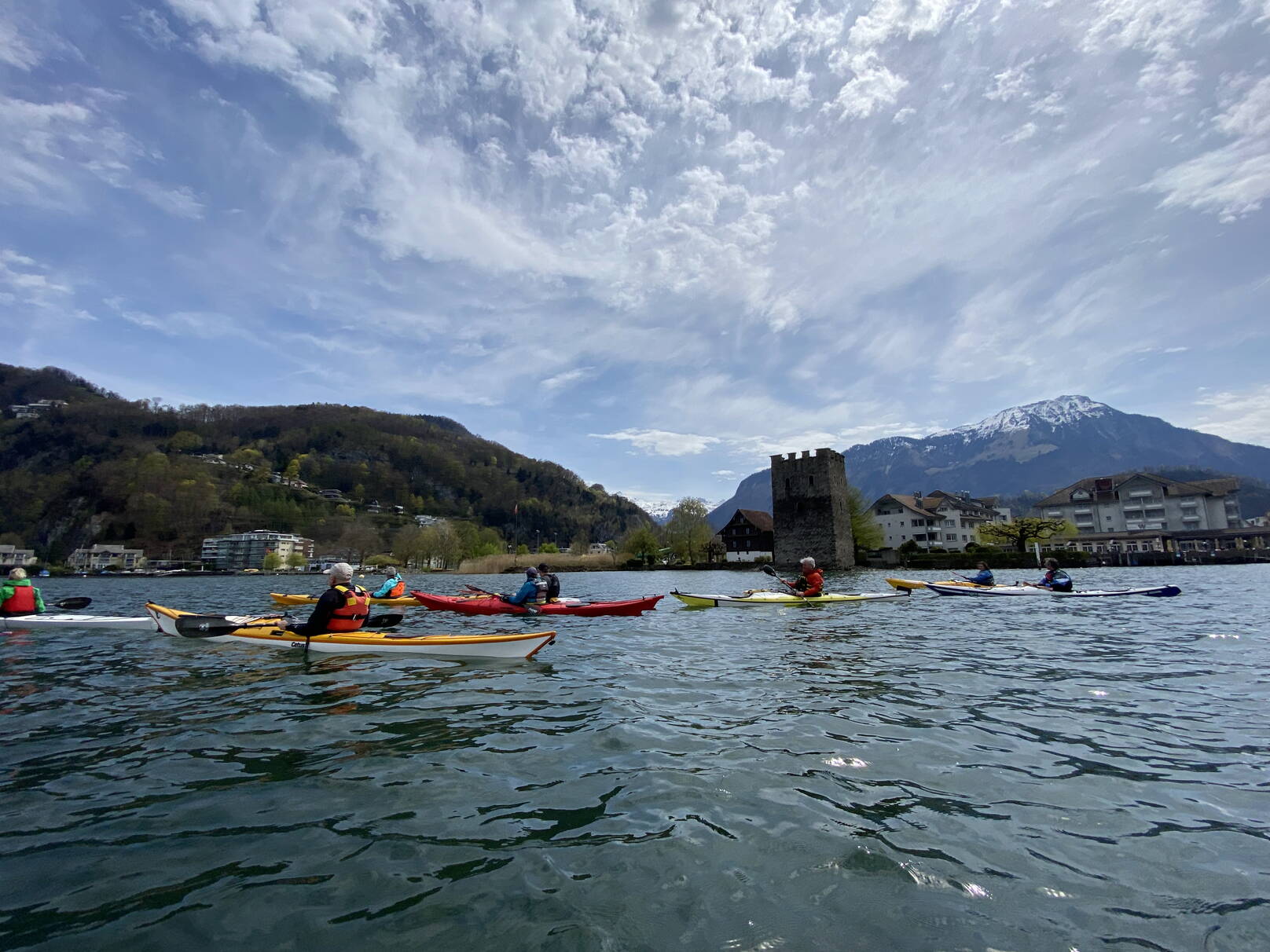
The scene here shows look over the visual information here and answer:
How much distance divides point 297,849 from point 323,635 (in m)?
8.02

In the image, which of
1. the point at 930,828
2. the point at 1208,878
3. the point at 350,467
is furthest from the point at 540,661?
the point at 350,467

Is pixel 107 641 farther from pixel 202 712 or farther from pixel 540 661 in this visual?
pixel 540 661

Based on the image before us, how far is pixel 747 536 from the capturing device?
89.9 meters

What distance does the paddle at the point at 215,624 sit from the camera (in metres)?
12.1

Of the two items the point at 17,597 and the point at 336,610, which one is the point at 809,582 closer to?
the point at 336,610

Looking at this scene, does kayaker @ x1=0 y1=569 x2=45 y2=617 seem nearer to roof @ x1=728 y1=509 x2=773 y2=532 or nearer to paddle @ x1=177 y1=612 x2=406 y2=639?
paddle @ x1=177 y1=612 x2=406 y2=639

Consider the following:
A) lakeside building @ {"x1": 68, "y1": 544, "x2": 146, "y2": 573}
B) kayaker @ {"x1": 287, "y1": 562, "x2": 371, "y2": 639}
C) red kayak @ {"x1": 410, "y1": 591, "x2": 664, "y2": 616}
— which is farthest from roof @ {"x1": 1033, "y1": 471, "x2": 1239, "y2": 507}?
lakeside building @ {"x1": 68, "y1": 544, "x2": 146, "y2": 573}

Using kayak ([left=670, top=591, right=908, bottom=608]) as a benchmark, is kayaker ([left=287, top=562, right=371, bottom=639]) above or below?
above

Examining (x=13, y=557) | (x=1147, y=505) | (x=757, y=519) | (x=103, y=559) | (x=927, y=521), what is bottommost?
(x=103, y=559)

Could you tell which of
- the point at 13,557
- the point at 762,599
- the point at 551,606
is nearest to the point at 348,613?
the point at 551,606

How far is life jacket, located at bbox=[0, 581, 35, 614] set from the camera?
1552cm

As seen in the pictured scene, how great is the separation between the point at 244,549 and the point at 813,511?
4645 inches

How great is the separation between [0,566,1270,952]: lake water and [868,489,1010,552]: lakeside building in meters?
85.7

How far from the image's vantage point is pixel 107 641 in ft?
46.3
